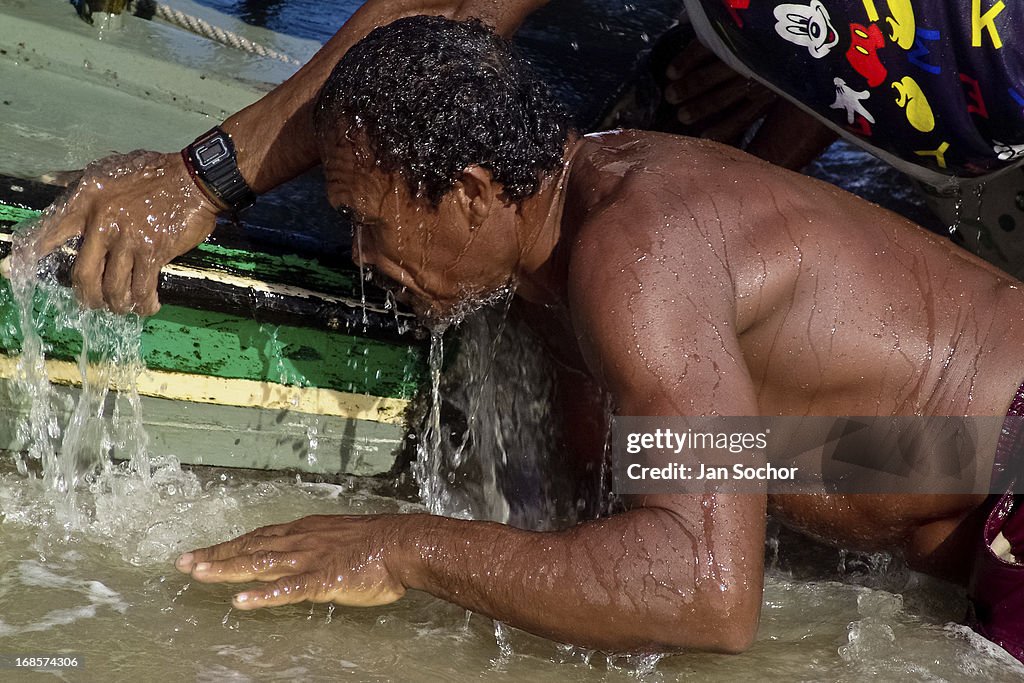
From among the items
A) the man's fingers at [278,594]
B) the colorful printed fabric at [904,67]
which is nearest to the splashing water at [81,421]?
the man's fingers at [278,594]

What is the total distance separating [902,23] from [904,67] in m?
0.11

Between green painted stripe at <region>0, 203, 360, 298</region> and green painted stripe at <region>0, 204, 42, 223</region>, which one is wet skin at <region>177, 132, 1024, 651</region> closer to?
green painted stripe at <region>0, 203, 360, 298</region>

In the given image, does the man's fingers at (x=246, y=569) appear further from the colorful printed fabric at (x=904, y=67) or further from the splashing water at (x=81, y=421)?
the colorful printed fabric at (x=904, y=67)

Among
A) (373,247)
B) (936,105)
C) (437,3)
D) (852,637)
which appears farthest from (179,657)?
(936,105)

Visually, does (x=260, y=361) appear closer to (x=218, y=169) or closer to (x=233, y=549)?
(x=218, y=169)

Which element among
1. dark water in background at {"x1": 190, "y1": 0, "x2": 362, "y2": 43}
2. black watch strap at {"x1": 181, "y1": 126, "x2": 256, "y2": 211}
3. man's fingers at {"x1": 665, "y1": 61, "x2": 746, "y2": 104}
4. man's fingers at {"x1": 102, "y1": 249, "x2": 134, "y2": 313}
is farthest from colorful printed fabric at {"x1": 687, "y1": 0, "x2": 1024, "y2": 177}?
dark water in background at {"x1": 190, "y1": 0, "x2": 362, "y2": 43}

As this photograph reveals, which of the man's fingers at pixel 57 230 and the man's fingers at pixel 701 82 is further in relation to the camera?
the man's fingers at pixel 701 82

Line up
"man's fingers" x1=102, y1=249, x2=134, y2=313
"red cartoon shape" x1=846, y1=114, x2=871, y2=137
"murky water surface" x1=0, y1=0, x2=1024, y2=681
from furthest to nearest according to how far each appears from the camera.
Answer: "red cartoon shape" x1=846, y1=114, x2=871, y2=137
"man's fingers" x1=102, y1=249, x2=134, y2=313
"murky water surface" x1=0, y1=0, x2=1024, y2=681

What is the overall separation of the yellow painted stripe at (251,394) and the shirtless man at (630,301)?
66 cm

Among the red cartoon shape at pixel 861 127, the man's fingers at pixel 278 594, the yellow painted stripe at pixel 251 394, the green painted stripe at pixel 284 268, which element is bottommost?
the man's fingers at pixel 278 594

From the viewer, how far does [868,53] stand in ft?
9.27

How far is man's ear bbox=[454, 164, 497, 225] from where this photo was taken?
238 centimetres

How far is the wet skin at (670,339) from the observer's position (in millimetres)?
2145

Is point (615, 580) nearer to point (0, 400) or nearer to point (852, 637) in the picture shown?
point (852, 637)
